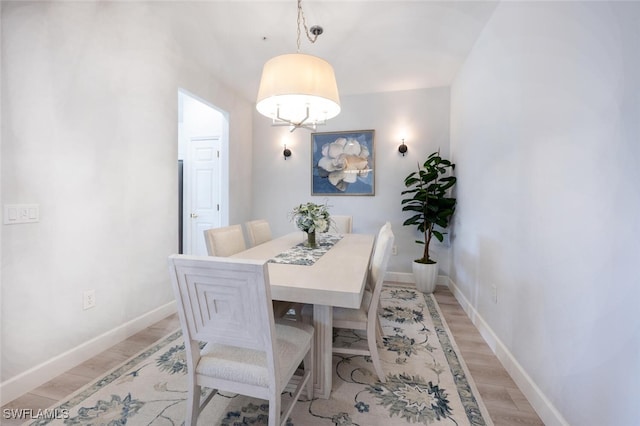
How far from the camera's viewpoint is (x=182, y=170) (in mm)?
4266

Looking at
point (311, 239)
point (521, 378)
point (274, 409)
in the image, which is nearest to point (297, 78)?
point (311, 239)

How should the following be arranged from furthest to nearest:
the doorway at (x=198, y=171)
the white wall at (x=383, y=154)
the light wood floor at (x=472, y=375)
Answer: the doorway at (x=198, y=171), the white wall at (x=383, y=154), the light wood floor at (x=472, y=375)

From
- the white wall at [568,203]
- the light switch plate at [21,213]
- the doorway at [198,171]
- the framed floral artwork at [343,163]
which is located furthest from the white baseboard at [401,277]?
the light switch plate at [21,213]

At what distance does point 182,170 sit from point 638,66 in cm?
468

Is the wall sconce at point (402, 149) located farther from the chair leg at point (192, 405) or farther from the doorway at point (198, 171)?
the chair leg at point (192, 405)

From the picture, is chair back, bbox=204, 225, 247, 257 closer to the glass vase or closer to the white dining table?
the white dining table

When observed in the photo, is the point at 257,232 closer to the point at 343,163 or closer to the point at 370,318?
the point at 370,318

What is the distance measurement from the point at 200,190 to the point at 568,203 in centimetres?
422

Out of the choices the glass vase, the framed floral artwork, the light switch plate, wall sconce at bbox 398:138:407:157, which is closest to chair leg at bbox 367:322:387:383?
the glass vase

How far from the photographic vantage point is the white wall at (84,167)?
1.58 m

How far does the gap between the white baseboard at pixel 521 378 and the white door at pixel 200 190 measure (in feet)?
11.6

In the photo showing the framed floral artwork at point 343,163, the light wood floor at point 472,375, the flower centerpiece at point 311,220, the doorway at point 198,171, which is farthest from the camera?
the doorway at point 198,171

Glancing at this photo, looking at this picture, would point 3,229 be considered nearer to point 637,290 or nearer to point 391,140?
point 637,290

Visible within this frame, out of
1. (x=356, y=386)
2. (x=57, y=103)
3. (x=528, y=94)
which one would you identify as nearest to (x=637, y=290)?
(x=528, y=94)
